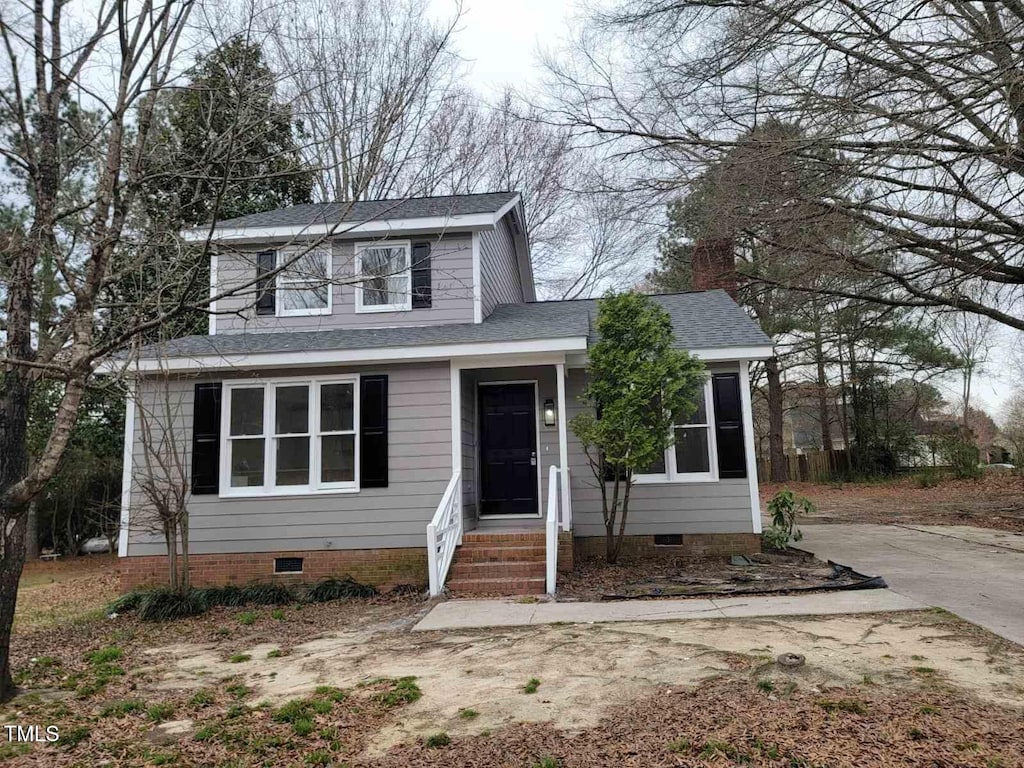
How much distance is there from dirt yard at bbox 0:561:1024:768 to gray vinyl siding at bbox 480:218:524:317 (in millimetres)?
5500

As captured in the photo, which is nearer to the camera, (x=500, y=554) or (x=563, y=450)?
(x=500, y=554)

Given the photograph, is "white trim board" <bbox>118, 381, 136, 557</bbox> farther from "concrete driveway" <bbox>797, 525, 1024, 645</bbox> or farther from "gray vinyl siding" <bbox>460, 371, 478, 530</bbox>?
"concrete driveway" <bbox>797, 525, 1024, 645</bbox>

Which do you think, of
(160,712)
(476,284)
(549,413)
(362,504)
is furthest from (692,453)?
(160,712)

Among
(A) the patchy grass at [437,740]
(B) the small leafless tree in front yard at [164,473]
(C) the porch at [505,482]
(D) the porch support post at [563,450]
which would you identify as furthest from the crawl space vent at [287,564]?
(A) the patchy grass at [437,740]

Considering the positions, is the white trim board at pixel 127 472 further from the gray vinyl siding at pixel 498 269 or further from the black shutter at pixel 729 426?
the black shutter at pixel 729 426

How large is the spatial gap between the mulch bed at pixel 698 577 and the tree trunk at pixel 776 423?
1538 centimetres

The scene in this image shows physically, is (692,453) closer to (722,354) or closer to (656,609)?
(722,354)

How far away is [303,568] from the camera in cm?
834

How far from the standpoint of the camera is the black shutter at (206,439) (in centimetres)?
853

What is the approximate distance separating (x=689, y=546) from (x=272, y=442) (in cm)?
550

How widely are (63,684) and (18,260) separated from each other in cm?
311

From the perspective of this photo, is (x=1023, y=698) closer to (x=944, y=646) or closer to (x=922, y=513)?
(x=944, y=646)

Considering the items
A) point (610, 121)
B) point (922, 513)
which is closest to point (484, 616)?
point (610, 121)

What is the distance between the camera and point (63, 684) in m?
4.91
